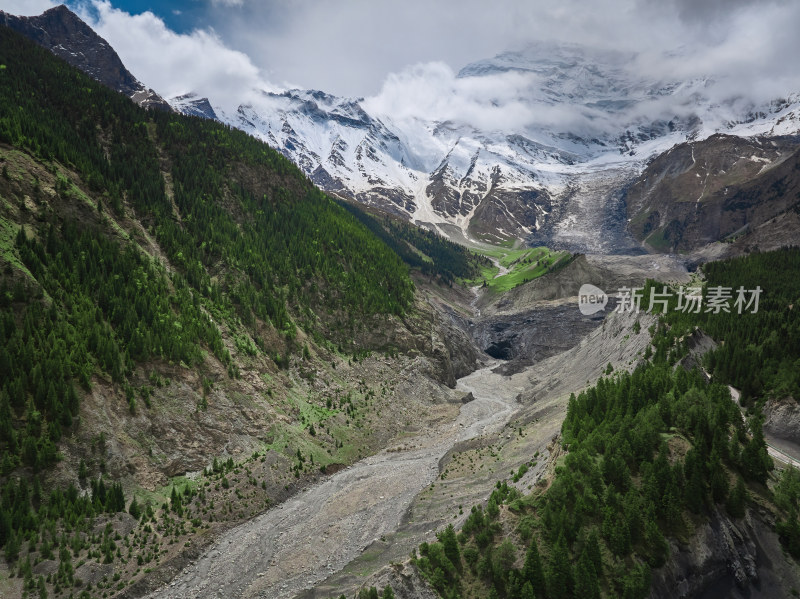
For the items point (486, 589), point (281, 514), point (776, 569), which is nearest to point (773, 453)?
point (776, 569)

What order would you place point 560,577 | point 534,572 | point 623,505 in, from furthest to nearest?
point 623,505 < point 534,572 < point 560,577

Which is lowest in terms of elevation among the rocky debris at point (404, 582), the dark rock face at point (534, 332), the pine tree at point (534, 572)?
the rocky debris at point (404, 582)

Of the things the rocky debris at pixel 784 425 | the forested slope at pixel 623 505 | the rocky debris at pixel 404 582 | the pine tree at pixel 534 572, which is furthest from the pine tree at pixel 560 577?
the rocky debris at pixel 784 425

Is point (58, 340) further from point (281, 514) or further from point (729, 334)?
point (729, 334)

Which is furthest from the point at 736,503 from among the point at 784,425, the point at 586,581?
the point at 784,425

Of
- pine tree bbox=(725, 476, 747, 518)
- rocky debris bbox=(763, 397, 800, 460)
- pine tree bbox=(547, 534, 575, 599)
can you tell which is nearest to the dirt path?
pine tree bbox=(547, 534, 575, 599)

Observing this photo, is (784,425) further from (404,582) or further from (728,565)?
(404,582)

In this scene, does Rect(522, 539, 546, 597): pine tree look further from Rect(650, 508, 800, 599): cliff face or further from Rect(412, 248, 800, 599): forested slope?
Rect(650, 508, 800, 599): cliff face

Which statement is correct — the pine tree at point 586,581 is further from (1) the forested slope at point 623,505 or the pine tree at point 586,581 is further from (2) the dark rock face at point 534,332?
(2) the dark rock face at point 534,332
